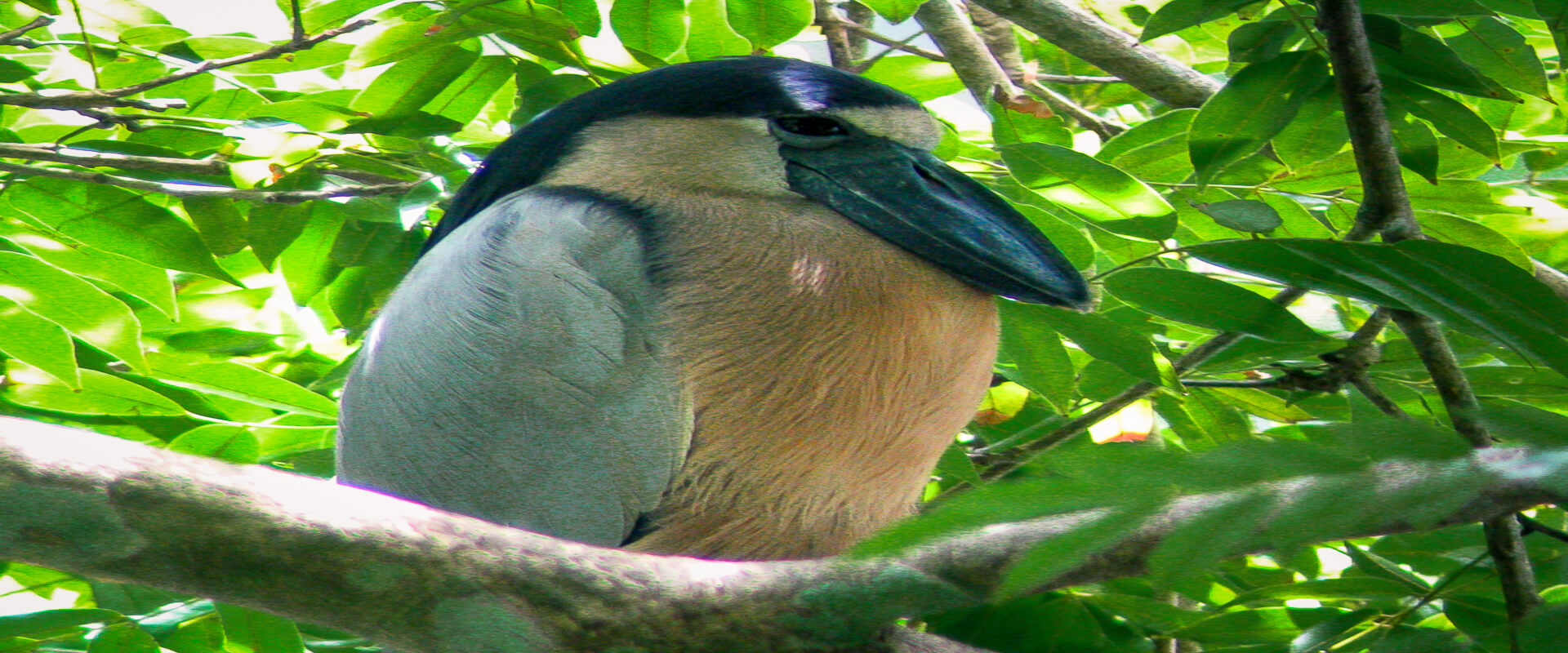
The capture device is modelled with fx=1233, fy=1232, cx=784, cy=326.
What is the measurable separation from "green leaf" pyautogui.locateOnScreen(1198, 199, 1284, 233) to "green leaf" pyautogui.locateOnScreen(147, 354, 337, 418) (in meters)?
1.51

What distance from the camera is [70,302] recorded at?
201 cm

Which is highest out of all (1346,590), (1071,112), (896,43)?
(896,43)

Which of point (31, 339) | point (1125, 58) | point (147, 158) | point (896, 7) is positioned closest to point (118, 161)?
point (147, 158)

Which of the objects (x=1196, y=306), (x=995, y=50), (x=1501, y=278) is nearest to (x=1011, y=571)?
(x=1501, y=278)

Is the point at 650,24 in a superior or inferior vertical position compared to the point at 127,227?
superior

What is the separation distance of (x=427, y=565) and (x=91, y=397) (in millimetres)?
1496

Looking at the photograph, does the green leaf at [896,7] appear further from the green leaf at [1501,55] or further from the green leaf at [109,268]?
the green leaf at [109,268]

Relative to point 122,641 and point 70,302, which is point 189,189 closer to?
point 70,302

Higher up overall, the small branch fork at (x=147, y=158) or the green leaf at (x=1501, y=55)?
the green leaf at (x=1501, y=55)

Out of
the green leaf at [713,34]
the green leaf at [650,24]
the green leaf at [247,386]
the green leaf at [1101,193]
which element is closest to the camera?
the green leaf at [1101,193]

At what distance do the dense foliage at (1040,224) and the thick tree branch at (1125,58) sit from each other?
0.16 m

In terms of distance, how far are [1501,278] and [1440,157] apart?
995 millimetres

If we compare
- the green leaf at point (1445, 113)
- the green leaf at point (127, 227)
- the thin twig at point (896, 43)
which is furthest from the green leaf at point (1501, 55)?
the green leaf at point (127, 227)

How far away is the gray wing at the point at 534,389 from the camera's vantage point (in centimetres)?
169
